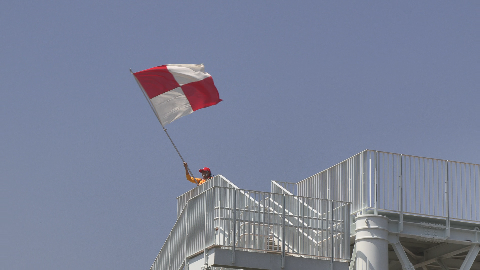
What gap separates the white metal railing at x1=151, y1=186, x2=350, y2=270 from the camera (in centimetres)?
2400

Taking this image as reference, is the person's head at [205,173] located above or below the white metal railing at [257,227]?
above

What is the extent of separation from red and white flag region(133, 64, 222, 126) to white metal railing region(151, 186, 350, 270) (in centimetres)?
535

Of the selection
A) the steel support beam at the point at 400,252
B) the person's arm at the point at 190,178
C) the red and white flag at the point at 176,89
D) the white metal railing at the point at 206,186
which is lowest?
the steel support beam at the point at 400,252

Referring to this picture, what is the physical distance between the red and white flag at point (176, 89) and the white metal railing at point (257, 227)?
5348 millimetres

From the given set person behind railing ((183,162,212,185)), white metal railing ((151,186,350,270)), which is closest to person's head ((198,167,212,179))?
person behind railing ((183,162,212,185))

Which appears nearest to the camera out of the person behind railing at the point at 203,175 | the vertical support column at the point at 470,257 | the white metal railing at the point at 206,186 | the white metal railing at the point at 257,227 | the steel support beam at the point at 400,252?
the white metal railing at the point at 257,227

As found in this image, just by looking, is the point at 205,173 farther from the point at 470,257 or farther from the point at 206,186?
the point at 470,257

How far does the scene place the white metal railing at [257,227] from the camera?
24000mm

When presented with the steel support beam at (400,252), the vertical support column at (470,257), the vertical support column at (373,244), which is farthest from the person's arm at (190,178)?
the vertical support column at (470,257)

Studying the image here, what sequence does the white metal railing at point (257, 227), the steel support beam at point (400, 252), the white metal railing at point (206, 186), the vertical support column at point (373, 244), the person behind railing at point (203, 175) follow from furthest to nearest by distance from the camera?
1. the person behind railing at point (203, 175)
2. the white metal railing at point (206, 186)
3. the steel support beam at point (400, 252)
4. the vertical support column at point (373, 244)
5. the white metal railing at point (257, 227)

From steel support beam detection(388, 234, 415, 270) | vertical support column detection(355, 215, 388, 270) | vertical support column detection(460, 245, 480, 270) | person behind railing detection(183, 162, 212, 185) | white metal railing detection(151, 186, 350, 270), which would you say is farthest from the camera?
person behind railing detection(183, 162, 212, 185)

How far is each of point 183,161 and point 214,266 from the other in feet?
24.7

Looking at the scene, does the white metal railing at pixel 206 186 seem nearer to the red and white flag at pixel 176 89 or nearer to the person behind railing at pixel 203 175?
the person behind railing at pixel 203 175

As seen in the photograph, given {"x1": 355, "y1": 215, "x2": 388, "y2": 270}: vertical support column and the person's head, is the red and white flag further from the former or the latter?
{"x1": 355, "y1": 215, "x2": 388, "y2": 270}: vertical support column
